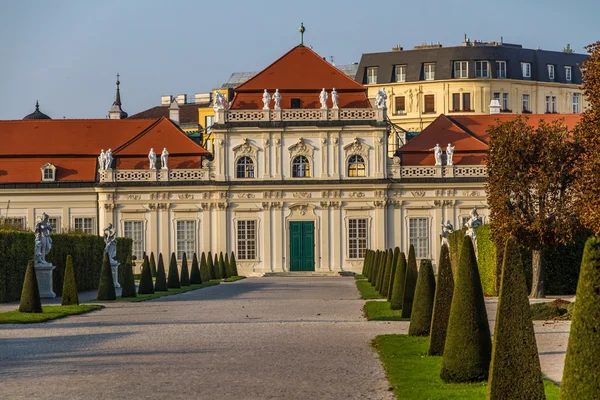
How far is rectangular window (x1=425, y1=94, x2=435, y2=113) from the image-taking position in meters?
91.8

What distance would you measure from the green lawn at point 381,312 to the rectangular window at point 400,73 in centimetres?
6463

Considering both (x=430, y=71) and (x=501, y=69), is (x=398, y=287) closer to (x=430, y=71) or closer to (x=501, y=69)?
(x=430, y=71)

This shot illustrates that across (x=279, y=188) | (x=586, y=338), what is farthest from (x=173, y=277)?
(x=586, y=338)

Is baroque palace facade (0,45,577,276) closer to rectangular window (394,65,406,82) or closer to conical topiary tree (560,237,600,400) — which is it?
rectangular window (394,65,406,82)

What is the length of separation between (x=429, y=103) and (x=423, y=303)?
74195 millimetres

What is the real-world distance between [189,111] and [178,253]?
139 feet

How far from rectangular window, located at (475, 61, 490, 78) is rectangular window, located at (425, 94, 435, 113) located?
11.7ft

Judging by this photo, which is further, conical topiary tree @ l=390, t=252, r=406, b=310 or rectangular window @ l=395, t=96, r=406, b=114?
rectangular window @ l=395, t=96, r=406, b=114

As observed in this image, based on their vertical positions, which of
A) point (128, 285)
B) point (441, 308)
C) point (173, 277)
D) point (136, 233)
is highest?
point (136, 233)

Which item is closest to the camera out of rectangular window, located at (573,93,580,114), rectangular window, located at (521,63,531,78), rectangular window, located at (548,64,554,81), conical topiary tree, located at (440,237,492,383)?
conical topiary tree, located at (440,237,492,383)

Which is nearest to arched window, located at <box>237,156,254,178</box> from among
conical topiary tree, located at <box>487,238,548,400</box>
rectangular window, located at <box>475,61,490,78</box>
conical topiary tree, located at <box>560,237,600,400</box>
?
rectangular window, located at <box>475,61,490,78</box>

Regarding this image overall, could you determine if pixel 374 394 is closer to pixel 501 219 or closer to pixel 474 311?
pixel 474 311

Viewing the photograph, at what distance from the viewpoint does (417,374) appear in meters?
13.9

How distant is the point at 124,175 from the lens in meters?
63.0
